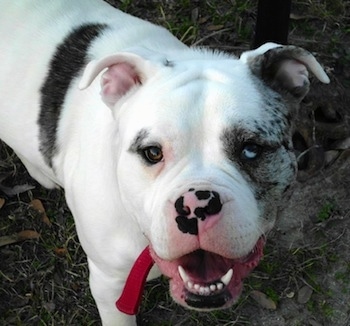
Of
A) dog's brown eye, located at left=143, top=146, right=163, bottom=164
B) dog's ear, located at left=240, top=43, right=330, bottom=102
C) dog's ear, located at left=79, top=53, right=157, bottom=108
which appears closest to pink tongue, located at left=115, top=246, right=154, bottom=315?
dog's brown eye, located at left=143, top=146, right=163, bottom=164

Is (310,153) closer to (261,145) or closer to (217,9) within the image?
(217,9)

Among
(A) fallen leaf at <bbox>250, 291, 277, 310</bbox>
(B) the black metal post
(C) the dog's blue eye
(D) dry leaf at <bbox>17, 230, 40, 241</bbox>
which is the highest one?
(C) the dog's blue eye

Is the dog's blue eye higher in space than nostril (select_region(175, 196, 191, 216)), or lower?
higher

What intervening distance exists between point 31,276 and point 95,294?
0.68 m

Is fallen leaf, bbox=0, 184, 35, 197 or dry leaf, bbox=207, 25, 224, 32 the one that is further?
dry leaf, bbox=207, 25, 224, 32

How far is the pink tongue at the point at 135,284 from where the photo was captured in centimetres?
288

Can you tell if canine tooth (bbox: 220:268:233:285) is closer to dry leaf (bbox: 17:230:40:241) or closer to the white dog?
the white dog

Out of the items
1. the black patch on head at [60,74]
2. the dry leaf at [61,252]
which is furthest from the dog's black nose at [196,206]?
the dry leaf at [61,252]

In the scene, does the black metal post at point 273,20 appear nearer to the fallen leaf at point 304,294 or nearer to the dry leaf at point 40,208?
the fallen leaf at point 304,294

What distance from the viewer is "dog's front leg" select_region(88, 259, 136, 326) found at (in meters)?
3.17

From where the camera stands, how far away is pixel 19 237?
3.97 metres

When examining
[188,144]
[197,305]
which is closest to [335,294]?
[197,305]

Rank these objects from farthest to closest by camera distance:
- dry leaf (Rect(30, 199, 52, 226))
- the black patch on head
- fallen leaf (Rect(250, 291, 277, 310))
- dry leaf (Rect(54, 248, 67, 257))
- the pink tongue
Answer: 1. dry leaf (Rect(30, 199, 52, 226))
2. dry leaf (Rect(54, 248, 67, 257))
3. fallen leaf (Rect(250, 291, 277, 310))
4. the black patch on head
5. the pink tongue

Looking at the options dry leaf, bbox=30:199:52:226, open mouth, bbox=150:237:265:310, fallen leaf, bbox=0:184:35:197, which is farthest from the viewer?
fallen leaf, bbox=0:184:35:197
